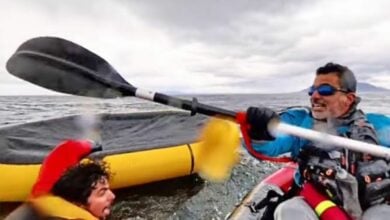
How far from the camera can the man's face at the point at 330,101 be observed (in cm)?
203

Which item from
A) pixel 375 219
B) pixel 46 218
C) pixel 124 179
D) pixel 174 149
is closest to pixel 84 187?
pixel 46 218

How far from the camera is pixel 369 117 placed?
2.07m

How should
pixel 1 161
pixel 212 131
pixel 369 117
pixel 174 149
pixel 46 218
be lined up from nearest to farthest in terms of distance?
pixel 46 218, pixel 212 131, pixel 369 117, pixel 1 161, pixel 174 149

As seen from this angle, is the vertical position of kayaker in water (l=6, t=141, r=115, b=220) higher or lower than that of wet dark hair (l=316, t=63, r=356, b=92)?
lower

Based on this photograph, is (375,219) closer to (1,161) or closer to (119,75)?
(119,75)

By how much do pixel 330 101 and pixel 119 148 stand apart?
2511 millimetres

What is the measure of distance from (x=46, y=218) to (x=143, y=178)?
2829mm

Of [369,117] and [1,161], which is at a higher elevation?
[369,117]

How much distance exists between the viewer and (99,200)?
149 centimetres

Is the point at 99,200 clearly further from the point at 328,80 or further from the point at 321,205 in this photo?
the point at 328,80

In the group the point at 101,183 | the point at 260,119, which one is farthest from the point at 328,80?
the point at 101,183

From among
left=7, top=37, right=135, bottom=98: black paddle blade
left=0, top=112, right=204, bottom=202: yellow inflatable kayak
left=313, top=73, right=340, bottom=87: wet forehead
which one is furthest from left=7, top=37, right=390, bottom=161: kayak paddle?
left=0, top=112, right=204, bottom=202: yellow inflatable kayak

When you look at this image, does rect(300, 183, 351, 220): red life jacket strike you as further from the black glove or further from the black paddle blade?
the black paddle blade

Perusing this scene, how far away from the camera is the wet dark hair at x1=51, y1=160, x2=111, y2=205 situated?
4.68 ft
